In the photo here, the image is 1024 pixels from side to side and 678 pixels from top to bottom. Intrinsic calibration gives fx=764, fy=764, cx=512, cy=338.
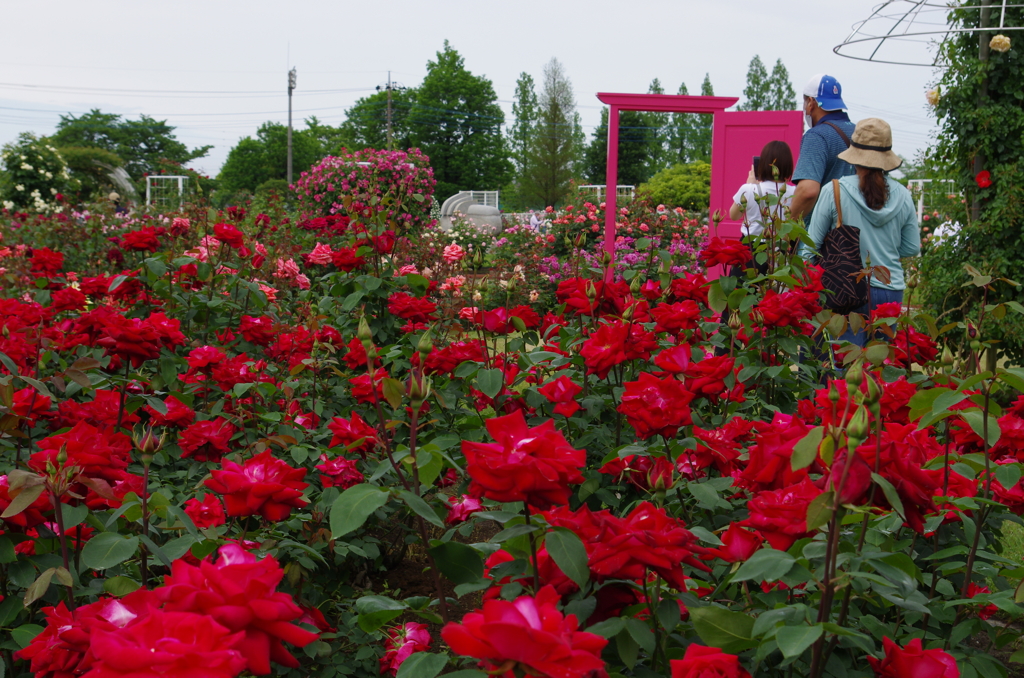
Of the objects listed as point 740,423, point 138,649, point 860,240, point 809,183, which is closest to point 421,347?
point 138,649

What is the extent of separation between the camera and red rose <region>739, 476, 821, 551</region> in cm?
81

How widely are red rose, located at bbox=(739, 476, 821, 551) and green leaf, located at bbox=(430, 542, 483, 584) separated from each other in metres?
0.30

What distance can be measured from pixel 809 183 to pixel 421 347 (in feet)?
9.00

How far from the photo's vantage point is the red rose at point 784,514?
0.81m

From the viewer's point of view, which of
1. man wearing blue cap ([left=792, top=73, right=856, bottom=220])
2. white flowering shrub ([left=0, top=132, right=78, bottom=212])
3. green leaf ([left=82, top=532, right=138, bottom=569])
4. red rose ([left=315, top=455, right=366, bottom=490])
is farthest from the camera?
white flowering shrub ([left=0, top=132, right=78, bottom=212])

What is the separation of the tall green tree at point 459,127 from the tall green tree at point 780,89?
15961 millimetres

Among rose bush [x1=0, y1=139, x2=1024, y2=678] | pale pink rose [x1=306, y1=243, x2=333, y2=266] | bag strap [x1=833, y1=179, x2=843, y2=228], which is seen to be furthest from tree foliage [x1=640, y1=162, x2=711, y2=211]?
rose bush [x1=0, y1=139, x2=1024, y2=678]

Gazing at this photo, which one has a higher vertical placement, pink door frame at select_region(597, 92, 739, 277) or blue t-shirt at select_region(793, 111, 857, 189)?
pink door frame at select_region(597, 92, 739, 277)

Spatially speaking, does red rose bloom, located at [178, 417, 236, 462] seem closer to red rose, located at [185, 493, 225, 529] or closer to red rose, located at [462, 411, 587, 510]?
red rose, located at [185, 493, 225, 529]

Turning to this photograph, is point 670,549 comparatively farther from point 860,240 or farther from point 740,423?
point 860,240

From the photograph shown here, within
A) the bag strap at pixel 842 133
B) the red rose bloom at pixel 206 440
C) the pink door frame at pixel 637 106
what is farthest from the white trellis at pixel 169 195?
the red rose bloom at pixel 206 440

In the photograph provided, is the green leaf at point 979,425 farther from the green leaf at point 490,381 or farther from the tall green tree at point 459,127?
→ the tall green tree at point 459,127

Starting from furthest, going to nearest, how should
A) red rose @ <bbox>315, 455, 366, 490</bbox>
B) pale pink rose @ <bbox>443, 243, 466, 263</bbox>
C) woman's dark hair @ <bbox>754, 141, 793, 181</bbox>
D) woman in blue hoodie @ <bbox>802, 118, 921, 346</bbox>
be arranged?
woman's dark hair @ <bbox>754, 141, 793, 181</bbox> → pale pink rose @ <bbox>443, 243, 466, 263</bbox> → woman in blue hoodie @ <bbox>802, 118, 921, 346</bbox> → red rose @ <bbox>315, 455, 366, 490</bbox>

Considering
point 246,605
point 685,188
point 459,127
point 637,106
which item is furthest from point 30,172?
point 459,127
